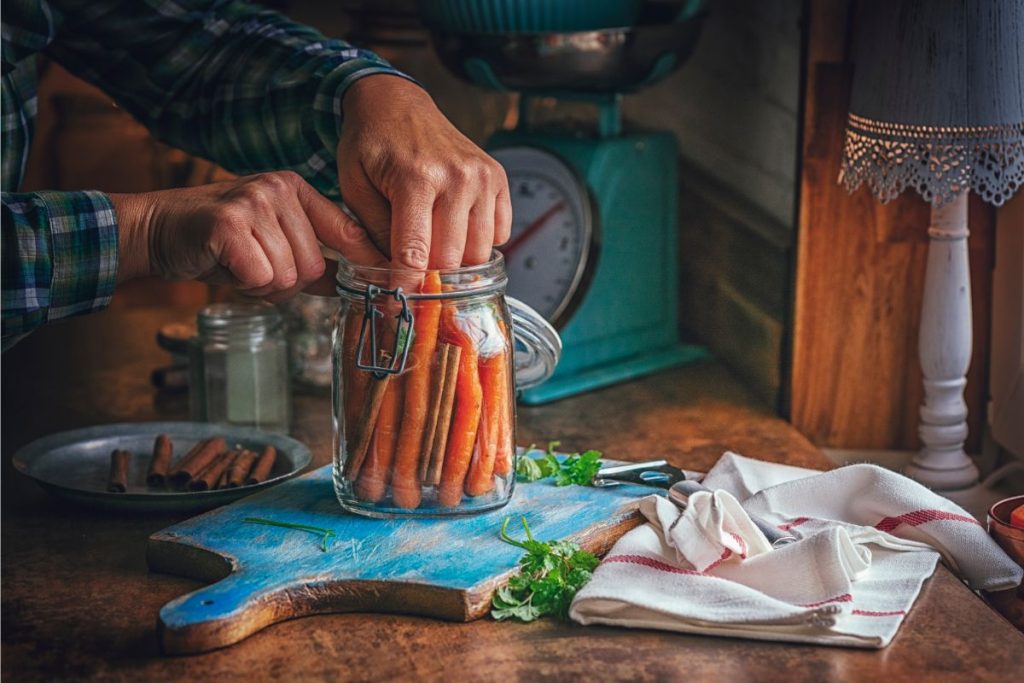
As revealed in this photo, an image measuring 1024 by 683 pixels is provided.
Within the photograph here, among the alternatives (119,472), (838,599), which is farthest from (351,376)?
(838,599)

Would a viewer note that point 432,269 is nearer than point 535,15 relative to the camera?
Yes

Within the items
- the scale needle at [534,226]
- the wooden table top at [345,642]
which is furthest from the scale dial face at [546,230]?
the wooden table top at [345,642]

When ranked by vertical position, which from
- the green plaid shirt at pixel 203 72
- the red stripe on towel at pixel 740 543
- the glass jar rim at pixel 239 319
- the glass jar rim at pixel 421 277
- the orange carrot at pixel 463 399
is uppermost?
the green plaid shirt at pixel 203 72

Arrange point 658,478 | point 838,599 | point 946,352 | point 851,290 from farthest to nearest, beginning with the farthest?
point 851,290
point 946,352
point 658,478
point 838,599

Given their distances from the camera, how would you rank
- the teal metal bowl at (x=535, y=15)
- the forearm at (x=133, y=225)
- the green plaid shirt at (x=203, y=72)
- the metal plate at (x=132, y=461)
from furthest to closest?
1. the teal metal bowl at (x=535, y=15)
2. the green plaid shirt at (x=203, y=72)
3. the metal plate at (x=132, y=461)
4. the forearm at (x=133, y=225)

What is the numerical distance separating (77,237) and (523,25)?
79 cm

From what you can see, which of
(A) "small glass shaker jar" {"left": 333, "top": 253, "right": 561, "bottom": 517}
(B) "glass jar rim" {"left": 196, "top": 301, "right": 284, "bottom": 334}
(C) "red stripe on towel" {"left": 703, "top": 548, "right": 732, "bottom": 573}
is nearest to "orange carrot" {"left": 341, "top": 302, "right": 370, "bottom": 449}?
(A) "small glass shaker jar" {"left": 333, "top": 253, "right": 561, "bottom": 517}

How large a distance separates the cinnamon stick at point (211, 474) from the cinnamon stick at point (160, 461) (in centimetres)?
5

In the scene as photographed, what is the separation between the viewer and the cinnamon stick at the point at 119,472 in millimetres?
1405

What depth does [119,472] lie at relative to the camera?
1432 mm

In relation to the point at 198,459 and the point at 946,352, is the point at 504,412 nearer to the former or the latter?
the point at 198,459

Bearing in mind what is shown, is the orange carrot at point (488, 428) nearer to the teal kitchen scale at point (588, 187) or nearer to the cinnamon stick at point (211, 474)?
the cinnamon stick at point (211, 474)

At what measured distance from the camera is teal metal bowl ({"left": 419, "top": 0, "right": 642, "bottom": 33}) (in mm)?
1779

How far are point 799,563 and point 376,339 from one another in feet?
1.41
